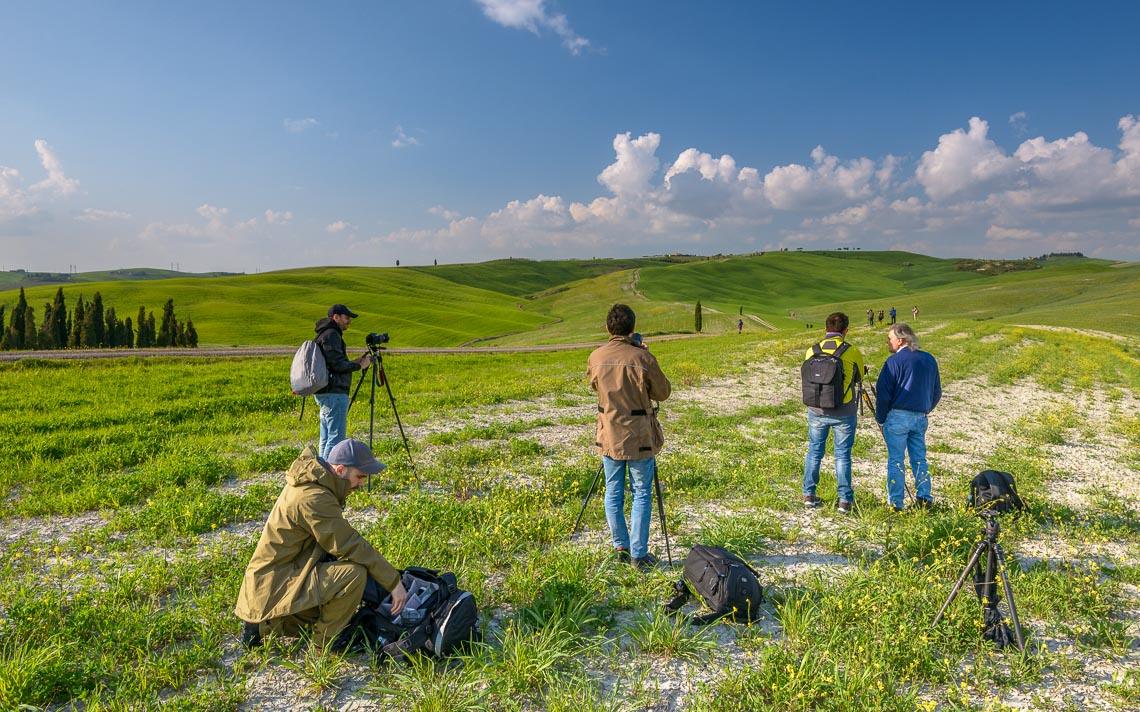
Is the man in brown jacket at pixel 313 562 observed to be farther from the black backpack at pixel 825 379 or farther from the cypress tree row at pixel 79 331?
the cypress tree row at pixel 79 331

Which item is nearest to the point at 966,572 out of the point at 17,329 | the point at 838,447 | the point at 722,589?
the point at 722,589

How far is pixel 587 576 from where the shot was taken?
6070 millimetres

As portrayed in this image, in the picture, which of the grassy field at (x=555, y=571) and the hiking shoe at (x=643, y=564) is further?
the hiking shoe at (x=643, y=564)

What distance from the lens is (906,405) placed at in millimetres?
8297

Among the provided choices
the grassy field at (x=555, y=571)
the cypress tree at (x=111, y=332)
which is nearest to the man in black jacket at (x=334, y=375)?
the grassy field at (x=555, y=571)

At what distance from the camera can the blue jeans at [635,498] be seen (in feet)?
20.6

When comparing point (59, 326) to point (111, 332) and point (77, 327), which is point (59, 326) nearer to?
point (77, 327)

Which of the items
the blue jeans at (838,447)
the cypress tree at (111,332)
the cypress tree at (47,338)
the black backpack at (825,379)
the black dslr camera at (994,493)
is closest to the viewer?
the black dslr camera at (994,493)

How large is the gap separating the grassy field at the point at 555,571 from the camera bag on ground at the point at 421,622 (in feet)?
0.61

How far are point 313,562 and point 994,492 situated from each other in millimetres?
8365

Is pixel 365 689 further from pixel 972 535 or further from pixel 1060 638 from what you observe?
pixel 972 535

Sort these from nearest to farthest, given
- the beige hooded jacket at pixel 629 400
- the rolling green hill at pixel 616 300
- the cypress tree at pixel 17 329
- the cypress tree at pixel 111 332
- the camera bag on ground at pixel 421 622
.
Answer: the camera bag on ground at pixel 421 622 < the beige hooded jacket at pixel 629 400 < the cypress tree at pixel 17 329 < the cypress tree at pixel 111 332 < the rolling green hill at pixel 616 300

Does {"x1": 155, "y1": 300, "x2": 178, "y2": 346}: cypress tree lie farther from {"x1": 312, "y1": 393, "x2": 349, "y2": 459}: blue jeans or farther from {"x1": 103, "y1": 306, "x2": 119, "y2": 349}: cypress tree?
{"x1": 312, "y1": 393, "x2": 349, "y2": 459}: blue jeans

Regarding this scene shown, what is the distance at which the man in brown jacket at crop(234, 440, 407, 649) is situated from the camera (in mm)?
4629
